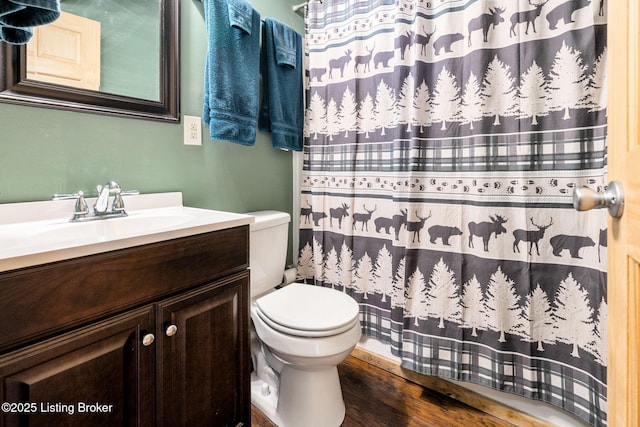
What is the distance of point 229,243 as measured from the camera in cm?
100

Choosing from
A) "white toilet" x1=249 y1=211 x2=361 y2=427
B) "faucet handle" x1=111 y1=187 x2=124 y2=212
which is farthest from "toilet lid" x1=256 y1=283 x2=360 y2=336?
"faucet handle" x1=111 y1=187 x2=124 y2=212

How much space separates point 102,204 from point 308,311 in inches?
32.0

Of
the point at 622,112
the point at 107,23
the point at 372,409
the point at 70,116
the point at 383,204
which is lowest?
the point at 372,409

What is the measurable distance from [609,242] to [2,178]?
1.50 metres

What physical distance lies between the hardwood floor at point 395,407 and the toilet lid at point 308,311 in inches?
17.4

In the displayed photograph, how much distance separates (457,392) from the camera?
1.39 m

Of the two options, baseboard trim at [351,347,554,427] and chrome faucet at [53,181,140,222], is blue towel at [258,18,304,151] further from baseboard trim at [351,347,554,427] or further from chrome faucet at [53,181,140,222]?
baseboard trim at [351,347,554,427]

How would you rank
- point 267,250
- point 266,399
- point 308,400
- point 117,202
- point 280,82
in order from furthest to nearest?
point 280,82 < point 267,250 < point 266,399 < point 308,400 < point 117,202

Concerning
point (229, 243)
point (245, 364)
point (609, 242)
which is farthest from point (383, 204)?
point (609, 242)

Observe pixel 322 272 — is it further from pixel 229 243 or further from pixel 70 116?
pixel 70 116

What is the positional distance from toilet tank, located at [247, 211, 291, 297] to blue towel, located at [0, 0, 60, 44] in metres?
0.89

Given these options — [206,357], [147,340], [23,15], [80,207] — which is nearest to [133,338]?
[147,340]

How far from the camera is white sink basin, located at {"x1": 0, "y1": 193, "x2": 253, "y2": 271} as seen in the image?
0.63m

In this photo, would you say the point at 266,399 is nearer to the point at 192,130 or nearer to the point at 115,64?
the point at 192,130
